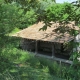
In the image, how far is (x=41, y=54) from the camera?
15922 mm

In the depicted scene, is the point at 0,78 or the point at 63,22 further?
the point at 0,78

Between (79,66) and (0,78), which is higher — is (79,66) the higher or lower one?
the higher one

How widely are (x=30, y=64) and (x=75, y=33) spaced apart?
10906 mm

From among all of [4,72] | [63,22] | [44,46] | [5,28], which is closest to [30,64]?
[44,46]

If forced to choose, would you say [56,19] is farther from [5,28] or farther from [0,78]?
[5,28]

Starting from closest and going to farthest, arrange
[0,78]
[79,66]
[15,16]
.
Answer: [79,66] < [0,78] < [15,16]

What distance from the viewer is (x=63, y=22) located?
206 cm

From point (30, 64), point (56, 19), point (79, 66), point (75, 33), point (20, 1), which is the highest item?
point (20, 1)

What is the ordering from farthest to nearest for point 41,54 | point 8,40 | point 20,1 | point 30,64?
point 41,54, point 30,64, point 8,40, point 20,1

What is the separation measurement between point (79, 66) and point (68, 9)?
24.8 inches

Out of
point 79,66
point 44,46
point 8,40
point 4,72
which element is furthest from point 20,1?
point 44,46

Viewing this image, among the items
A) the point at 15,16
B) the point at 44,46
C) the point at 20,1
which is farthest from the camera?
the point at 44,46

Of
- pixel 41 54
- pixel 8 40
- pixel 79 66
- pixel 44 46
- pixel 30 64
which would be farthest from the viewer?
pixel 44 46

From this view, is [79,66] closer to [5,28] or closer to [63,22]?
[63,22]
